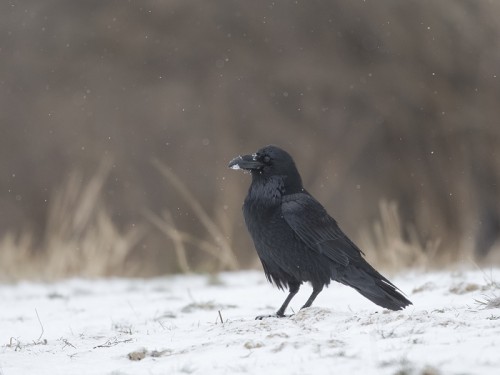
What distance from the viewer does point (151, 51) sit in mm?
15891

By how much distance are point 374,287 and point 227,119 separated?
10.4 metres

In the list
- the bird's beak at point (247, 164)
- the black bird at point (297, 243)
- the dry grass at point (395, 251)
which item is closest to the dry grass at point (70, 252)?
the dry grass at point (395, 251)

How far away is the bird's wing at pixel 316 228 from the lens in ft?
15.0

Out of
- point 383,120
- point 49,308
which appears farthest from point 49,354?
point 383,120

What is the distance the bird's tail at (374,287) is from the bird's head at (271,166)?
0.59 metres

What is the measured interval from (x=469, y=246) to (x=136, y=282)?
3.82m

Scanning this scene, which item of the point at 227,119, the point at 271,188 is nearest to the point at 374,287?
the point at 271,188

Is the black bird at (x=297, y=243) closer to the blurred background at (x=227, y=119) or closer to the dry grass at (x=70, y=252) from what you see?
the blurred background at (x=227, y=119)

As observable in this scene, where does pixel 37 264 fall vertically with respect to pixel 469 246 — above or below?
below

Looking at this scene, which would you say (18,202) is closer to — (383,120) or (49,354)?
(383,120)

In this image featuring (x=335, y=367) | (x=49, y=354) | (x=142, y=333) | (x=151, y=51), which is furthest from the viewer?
(x=151, y=51)

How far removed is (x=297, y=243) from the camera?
182 inches

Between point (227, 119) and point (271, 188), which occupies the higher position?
point (227, 119)

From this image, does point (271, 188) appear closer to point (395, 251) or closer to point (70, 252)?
point (395, 251)
